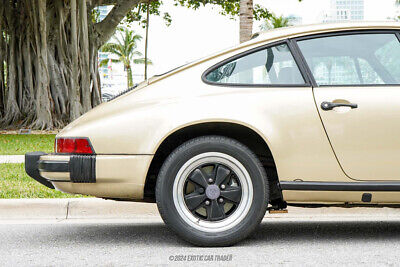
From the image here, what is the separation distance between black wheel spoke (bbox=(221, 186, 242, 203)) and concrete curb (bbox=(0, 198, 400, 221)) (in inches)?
56.6

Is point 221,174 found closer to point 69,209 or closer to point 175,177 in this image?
point 175,177

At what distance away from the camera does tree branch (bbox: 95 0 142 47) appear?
2461 centimetres

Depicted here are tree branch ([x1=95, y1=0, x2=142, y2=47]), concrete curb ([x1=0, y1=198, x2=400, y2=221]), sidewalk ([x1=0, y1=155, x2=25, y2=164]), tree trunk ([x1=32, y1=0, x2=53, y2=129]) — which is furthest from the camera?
tree branch ([x1=95, y1=0, x2=142, y2=47])

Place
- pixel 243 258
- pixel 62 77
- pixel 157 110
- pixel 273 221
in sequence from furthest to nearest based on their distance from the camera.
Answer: pixel 62 77 < pixel 273 221 < pixel 157 110 < pixel 243 258

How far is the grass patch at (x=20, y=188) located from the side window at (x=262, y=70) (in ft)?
8.30

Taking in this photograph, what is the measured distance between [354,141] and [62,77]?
19701mm

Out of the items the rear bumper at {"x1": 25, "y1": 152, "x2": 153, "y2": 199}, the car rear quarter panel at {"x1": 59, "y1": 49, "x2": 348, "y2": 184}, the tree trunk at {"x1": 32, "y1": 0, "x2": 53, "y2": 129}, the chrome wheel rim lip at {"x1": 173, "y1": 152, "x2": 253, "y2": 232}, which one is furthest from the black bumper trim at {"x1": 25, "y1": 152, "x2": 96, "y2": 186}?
the tree trunk at {"x1": 32, "y1": 0, "x2": 53, "y2": 129}

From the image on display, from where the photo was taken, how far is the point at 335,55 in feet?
15.4

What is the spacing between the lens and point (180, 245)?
15.3 ft

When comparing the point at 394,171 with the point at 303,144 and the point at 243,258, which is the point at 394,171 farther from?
the point at 243,258

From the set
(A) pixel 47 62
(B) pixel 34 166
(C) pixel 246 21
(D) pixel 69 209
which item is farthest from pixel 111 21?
(B) pixel 34 166

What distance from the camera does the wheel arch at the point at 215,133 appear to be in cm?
452

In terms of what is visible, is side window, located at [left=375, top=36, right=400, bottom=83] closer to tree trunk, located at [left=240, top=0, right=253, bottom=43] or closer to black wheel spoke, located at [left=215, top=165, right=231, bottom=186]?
black wheel spoke, located at [left=215, top=165, right=231, bottom=186]

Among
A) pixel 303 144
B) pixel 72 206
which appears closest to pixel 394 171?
pixel 303 144
